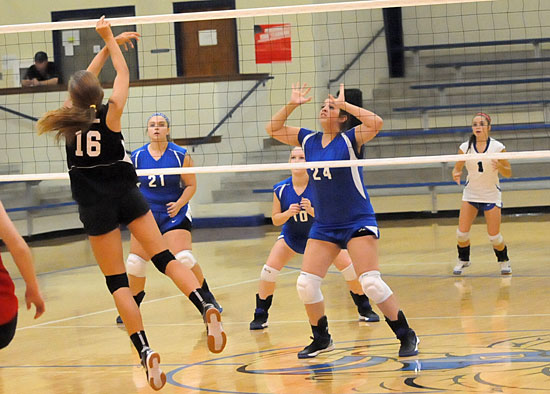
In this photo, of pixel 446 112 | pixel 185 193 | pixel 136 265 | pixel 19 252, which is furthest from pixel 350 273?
pixel 446 112

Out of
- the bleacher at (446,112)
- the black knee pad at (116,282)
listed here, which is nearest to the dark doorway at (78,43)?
the bleacher at (446,112)

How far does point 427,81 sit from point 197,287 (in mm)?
11978

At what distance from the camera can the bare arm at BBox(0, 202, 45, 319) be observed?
3213mm

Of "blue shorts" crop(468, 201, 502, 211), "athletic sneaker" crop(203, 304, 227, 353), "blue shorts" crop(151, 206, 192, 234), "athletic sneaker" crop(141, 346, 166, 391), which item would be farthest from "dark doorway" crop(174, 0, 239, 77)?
"athletic sneaker" crop(141, 346, 166, 391)

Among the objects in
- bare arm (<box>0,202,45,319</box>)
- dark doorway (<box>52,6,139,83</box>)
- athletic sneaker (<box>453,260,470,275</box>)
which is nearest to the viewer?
bare arm (<box>0,202,45,319</box>)

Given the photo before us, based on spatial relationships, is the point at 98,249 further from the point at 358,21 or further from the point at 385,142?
the point at 358,21

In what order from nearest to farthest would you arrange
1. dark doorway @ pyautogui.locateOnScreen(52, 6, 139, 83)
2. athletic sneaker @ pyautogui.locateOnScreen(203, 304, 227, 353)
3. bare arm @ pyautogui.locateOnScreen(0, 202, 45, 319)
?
1. bare arm @ pyautogui.locateOnScreen(0, 202, 45, 319)
2. athletic sneaker @ pyautogui.locateOnScreen(203, 304, 227, 353)
3. dark doorway @ pyautogui.locateOnScreen(52, 6, 139, 83)

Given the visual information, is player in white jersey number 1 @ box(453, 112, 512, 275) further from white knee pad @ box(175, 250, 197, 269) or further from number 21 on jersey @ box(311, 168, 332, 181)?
number 21 on jersey @ box(311, 168, 332, 181)

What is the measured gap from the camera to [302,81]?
51.9 feet

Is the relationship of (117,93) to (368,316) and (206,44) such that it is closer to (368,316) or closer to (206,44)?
(368,316)

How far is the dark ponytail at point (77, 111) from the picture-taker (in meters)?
4.81

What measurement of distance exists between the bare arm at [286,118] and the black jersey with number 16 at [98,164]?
4.00ft

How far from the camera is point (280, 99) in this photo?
1539 cm

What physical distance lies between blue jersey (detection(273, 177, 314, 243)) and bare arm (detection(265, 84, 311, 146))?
→ 1.07 m
